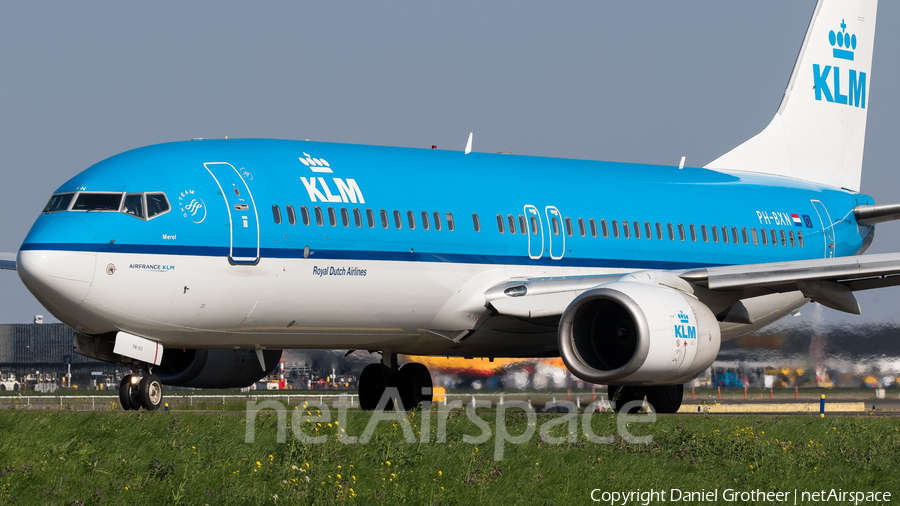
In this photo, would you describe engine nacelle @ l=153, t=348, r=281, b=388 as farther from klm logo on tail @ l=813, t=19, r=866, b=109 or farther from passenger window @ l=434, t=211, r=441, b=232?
klm logo on tail @ l=813, t=19, r=866, b=109

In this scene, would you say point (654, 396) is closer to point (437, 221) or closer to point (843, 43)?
point (437, 221)

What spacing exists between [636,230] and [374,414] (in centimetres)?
825

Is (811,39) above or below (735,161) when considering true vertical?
above

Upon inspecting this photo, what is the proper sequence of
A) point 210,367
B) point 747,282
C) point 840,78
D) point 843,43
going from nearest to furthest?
point 747,282 → point 210,367 → point 843,43 → point 840,78

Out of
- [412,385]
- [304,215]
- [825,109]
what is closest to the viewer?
[304,215]

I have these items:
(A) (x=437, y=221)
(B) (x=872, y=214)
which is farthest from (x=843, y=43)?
(A) (x=437, y=221)

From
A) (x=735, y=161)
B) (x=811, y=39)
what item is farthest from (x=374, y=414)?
(x=811, y=39)

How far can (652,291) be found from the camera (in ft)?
57.2

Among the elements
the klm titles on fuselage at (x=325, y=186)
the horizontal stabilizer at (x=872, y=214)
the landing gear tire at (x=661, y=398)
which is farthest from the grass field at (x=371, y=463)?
the horizontal stabilizer at (x=872, y=214)

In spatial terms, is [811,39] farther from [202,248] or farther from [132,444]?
[132,444]

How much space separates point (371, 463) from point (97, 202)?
559 centimetres

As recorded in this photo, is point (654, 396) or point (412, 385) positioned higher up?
point (412, 385)

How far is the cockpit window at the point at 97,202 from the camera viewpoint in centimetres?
1554

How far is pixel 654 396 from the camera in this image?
22516 millimetres
